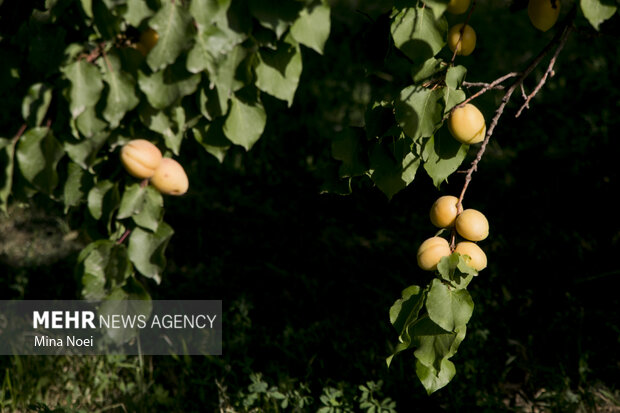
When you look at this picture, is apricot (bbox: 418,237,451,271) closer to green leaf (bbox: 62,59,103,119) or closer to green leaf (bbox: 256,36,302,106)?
green leaf (bbox: 256,36,302,106)

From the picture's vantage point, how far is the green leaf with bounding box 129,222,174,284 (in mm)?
1156

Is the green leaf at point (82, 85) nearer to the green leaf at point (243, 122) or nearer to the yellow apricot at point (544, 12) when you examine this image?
the green leaf at point (243, 122)

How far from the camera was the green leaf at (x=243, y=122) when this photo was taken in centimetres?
121

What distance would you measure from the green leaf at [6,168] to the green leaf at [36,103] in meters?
0.06

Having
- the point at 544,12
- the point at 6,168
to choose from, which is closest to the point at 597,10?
the point at 544,12

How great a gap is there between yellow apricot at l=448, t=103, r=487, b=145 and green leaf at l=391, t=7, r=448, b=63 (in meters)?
0.13

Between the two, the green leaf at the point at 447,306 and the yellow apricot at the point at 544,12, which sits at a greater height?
the yellow apricot at the point at 544,12

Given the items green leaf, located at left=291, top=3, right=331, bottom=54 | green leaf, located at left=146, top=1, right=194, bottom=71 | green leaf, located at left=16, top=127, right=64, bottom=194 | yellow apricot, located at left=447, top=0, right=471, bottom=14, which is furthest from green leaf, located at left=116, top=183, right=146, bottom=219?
yellow apricot, located at left=447, top=0, right=471, bottom=14

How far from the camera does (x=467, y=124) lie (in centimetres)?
131

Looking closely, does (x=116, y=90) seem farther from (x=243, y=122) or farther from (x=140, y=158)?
(x=243, y=122)

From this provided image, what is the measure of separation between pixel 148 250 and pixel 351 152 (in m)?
0.55

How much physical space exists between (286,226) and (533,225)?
121 centimetres

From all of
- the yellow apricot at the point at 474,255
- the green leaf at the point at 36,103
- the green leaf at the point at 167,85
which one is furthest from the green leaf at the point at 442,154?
the green leaf at the point at 36,103

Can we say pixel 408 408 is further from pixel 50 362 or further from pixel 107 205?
pixel 107 205
